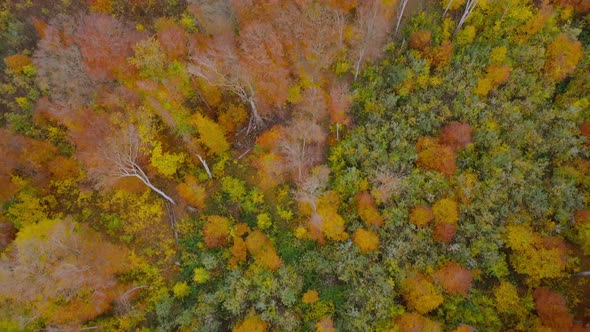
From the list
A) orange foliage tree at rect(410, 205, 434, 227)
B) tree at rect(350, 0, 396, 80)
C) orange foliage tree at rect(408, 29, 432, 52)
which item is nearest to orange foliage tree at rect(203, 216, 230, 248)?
orange foliage tree at rect(410, 205, 434, 227)

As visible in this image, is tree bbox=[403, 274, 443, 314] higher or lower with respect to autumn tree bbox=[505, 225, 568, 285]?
lower

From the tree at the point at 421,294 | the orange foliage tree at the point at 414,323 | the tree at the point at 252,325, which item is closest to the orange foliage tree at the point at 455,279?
the tree at the point at 421,294

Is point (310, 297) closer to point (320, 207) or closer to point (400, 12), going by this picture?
point (320, 207)

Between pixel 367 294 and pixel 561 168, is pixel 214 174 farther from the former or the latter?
pixel 561 168

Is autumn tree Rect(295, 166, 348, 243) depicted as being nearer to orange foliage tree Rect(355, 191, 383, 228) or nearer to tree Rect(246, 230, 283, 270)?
orange foliage tree Rect(355, 191, 383, 228)

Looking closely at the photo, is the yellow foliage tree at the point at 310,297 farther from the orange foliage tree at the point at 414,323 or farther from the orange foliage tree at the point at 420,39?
the orange foliage tree at the point at 420,39
